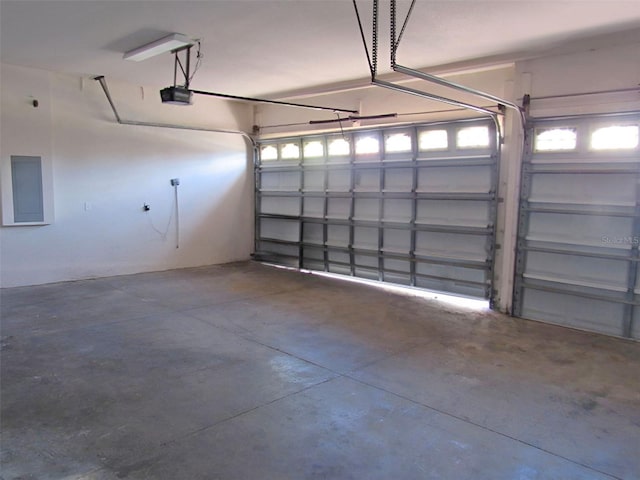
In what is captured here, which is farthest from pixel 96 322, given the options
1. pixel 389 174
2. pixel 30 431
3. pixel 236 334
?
pixel 389 174

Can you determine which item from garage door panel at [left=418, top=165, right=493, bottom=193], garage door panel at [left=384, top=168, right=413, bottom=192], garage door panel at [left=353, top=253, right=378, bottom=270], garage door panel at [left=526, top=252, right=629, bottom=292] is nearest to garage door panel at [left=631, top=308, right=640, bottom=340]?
garage door panel at [left=526, top=252, right=629, bottom=292]

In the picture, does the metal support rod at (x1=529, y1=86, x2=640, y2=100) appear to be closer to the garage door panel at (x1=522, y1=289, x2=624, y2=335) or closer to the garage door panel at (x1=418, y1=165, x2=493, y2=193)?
the garage door panel at (x1=418, y1=165, x2=493, y2=193)

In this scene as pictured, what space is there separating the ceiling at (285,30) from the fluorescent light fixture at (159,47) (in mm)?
65

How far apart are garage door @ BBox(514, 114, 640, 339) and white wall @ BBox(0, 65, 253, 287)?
17.6ft

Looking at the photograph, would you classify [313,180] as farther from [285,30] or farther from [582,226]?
[582,226]

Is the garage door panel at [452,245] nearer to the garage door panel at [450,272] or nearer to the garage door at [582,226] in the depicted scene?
the garage door panel at [450,272]

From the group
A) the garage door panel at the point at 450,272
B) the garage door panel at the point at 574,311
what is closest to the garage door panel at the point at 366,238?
the garage door panel at the point at 450,272

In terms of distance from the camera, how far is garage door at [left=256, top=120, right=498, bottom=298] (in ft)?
19.8

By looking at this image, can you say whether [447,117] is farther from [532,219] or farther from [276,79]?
[276,79]

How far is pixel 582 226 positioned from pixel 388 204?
2738 millimetres

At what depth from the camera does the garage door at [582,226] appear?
468cm

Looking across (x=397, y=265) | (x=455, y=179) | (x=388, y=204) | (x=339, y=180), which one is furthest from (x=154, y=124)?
(x=455, y=179)

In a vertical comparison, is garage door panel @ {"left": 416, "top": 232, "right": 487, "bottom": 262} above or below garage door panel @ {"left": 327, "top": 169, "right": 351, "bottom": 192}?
below

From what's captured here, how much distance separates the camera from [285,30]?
14.6 ft
